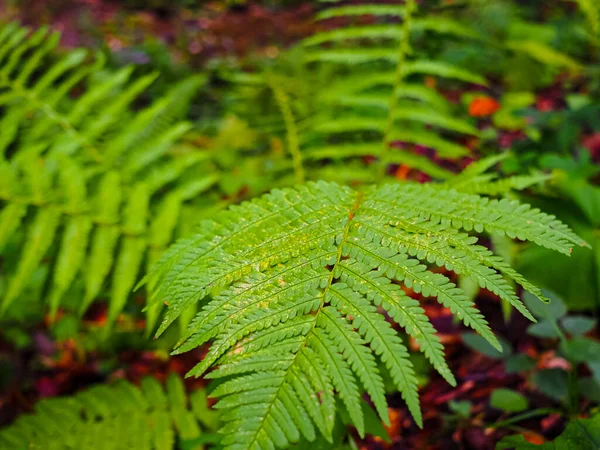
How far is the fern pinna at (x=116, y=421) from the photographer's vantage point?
1.26 meters

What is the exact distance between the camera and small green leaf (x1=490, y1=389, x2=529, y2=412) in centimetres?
119

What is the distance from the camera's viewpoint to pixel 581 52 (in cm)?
362

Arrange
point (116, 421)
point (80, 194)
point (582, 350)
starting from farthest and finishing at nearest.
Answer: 1. point (80, 194)
2. point (116, 421)
3. point (582, 350)

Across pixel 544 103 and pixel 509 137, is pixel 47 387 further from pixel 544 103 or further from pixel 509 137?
pixel 544 103

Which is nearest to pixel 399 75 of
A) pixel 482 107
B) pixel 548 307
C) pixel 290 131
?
pixel 290 131

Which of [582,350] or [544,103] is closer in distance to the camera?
[582,350]

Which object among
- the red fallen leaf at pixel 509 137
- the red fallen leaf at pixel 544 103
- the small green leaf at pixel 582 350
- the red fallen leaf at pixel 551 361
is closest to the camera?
the small green leaf at pixel 582 350

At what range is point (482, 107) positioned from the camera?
9.17 feet

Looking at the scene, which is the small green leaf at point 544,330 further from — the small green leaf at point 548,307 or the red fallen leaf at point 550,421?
the red fallen leaf at point 550,421

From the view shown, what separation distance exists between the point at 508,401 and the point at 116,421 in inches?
43.7

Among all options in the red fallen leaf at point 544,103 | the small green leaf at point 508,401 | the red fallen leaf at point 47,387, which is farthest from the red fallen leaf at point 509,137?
the red fallen leaf at point 47,387

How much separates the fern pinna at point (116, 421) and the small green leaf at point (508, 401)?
80 centimetres

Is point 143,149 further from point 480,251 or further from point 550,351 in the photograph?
point 550,351

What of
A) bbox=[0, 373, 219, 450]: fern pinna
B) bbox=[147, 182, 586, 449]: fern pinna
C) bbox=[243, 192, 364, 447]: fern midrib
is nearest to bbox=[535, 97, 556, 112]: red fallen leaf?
bbox=[147, 182, 586, 449]: fern pinna
